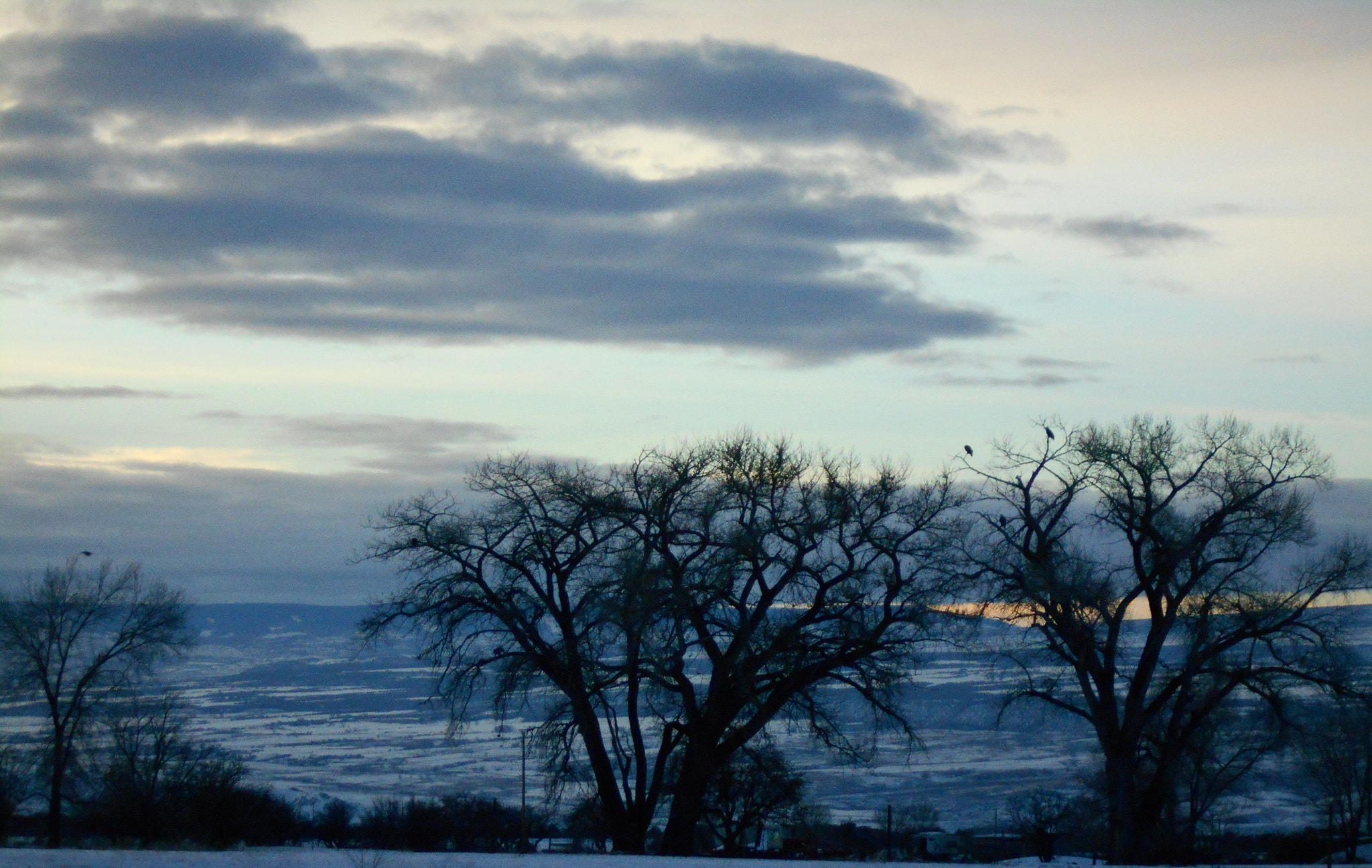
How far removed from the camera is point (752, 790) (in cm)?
3338

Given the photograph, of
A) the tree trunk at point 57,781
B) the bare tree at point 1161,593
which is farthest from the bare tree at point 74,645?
the bare tree at point 1161,593

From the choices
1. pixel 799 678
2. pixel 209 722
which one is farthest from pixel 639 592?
pixel 209 722

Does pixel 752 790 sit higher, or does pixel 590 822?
pixel 752 790

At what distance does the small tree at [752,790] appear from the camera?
28641 mm

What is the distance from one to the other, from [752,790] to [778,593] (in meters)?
10.5

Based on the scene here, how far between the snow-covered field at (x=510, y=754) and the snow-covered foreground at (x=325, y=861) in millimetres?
7861

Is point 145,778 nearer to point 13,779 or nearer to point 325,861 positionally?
point 13,779

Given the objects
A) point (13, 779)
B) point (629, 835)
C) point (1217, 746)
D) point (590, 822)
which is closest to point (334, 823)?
point (13, 779)

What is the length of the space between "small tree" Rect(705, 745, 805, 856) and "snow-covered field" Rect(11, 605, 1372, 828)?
241 centimetres

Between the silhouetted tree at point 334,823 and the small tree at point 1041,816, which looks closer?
the silhouetted tree at point 334,823

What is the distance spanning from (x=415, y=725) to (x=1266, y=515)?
129 metres

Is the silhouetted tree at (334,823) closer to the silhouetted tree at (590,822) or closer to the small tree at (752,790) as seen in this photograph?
the silhouetted tree at (590,822)

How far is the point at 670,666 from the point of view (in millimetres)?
24547

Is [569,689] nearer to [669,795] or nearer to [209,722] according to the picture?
[669,795]
